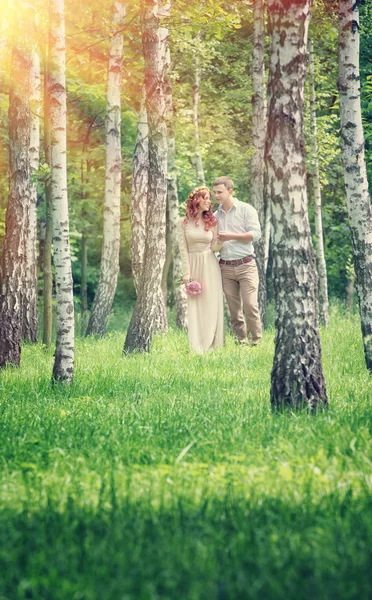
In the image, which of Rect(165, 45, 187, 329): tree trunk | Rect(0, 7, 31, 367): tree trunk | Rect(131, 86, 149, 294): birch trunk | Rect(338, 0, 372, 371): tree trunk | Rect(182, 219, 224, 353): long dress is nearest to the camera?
Rect(338, 0, 372, 371): tree trunk

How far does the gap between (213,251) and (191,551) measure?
958 cm

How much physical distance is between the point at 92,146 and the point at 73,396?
61.0 feet

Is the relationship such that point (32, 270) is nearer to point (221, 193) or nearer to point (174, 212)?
point (174, 212)

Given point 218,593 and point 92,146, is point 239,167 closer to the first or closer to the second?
point 92,146

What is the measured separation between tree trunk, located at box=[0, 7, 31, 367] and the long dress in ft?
8.63

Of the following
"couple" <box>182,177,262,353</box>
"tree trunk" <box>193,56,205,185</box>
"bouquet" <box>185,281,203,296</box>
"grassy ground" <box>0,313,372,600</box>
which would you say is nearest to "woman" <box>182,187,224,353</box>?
"couple" <box>182,177,262,353</box>

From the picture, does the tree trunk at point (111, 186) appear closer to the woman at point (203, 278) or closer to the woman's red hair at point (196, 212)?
the woman at point (203, 278)

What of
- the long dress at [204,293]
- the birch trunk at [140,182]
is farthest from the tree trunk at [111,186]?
the long dress at [204,293]

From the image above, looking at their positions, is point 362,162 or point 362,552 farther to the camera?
point 362,162

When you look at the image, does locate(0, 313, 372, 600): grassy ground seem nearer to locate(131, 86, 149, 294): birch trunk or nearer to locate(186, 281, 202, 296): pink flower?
locate(186, 281, 202, 296): pink flower

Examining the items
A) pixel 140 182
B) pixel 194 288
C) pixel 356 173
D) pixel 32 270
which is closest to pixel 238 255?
pixel 194 288

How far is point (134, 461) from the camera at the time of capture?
17.3 ft

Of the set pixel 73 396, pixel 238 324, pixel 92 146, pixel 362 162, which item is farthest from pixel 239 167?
pixel 73 396

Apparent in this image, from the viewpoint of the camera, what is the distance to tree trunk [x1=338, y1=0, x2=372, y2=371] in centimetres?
956
